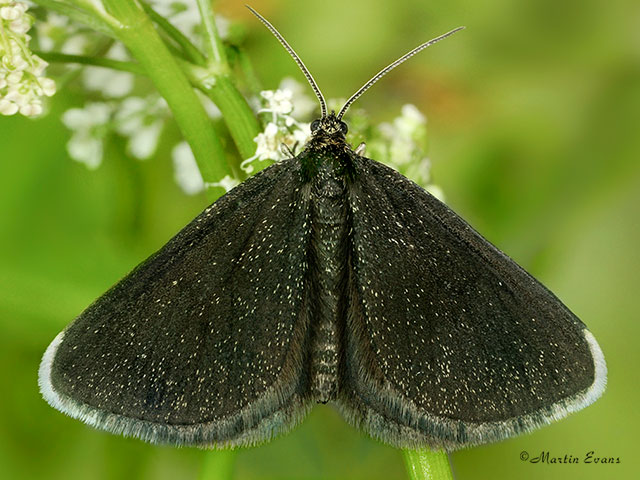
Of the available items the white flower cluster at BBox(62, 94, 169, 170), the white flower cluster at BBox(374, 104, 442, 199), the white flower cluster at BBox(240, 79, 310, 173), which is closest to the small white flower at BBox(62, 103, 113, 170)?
the white flower cluster at BBox(62, 94, 169, 170)

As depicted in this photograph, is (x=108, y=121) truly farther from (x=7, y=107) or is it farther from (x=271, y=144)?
(x=271, y=144)

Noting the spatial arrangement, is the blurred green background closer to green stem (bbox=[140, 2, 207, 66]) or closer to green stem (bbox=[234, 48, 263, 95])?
green stem (bbox=[234, 48, 263, 95])

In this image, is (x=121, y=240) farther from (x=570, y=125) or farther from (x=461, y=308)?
(x=570, y=125)

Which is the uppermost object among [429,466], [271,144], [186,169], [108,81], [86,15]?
[108,81]

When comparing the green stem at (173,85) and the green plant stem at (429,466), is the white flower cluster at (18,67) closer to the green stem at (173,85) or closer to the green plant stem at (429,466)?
the green stem at (173,85)

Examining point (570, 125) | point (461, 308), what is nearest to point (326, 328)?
point (461, 308)

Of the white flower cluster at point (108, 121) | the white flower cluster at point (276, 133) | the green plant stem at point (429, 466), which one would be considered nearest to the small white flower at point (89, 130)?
the white flower cluster at point (108, 121)

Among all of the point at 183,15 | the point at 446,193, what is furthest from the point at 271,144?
the point at 446,193
